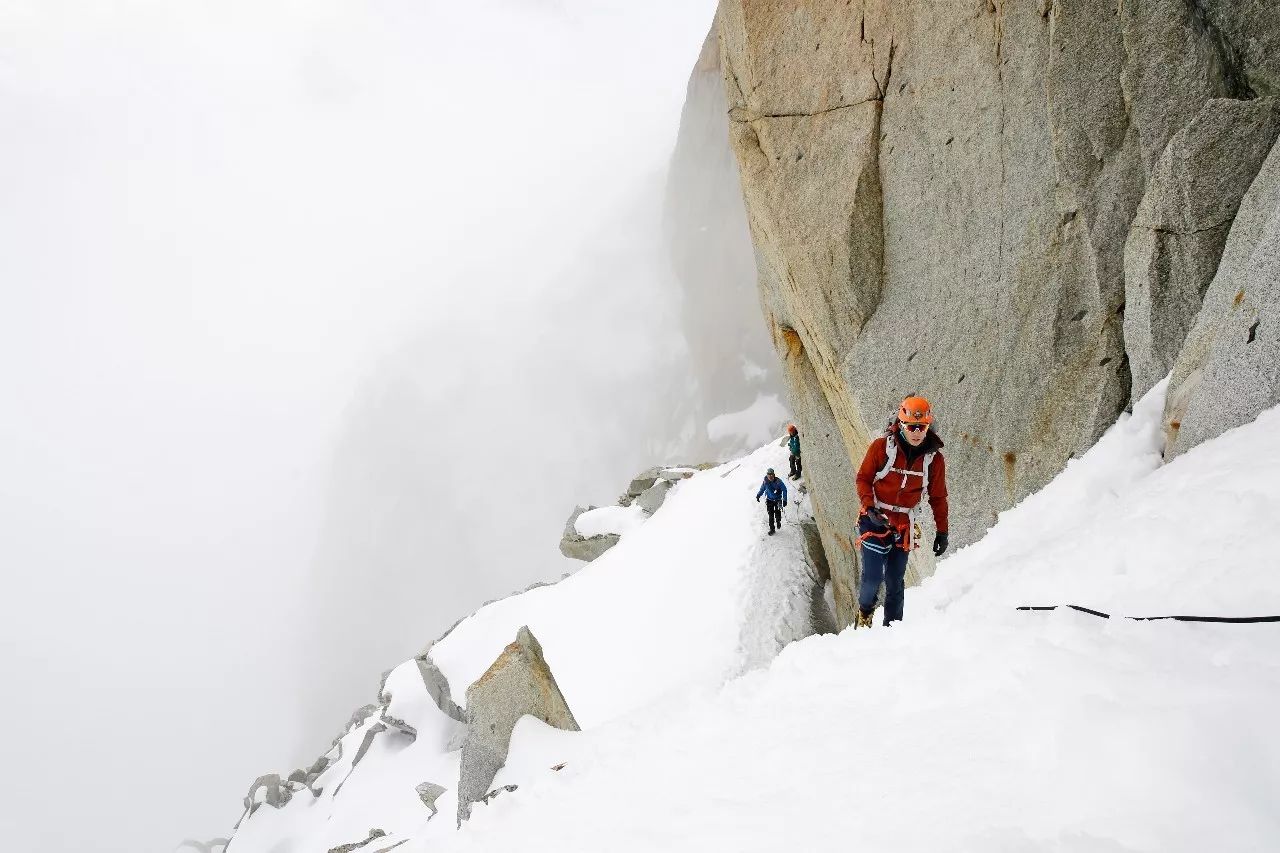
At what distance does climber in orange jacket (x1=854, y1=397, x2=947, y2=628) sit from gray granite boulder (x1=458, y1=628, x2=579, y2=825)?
8.61 meters

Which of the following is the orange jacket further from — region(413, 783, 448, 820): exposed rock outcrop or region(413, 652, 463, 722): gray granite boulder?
region(413, 652, 463, 722): gray granite boulder

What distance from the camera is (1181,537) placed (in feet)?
15.6

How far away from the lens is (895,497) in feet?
25.7

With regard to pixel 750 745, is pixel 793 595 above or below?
below

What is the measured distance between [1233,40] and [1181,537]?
23.8 ft

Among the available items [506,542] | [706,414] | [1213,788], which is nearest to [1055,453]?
[1213,788]

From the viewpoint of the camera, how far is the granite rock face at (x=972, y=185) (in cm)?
859

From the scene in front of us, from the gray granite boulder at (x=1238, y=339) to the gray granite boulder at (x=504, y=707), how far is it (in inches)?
477

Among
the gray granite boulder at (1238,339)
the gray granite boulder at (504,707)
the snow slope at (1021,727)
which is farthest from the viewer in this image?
the gray granite boulder at (504,707)

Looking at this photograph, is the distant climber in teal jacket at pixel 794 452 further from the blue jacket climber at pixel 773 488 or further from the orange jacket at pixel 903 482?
the orange jacket at pixel 903 482

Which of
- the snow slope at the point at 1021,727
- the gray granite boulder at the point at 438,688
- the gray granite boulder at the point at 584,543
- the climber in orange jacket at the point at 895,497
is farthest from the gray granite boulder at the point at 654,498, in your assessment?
the snow slope at the point at 1021,727

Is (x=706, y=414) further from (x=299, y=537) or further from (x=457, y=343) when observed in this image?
(x=299, y=537)

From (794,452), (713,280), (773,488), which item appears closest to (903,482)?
(773,488)

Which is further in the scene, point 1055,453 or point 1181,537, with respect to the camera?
point 1055,453
